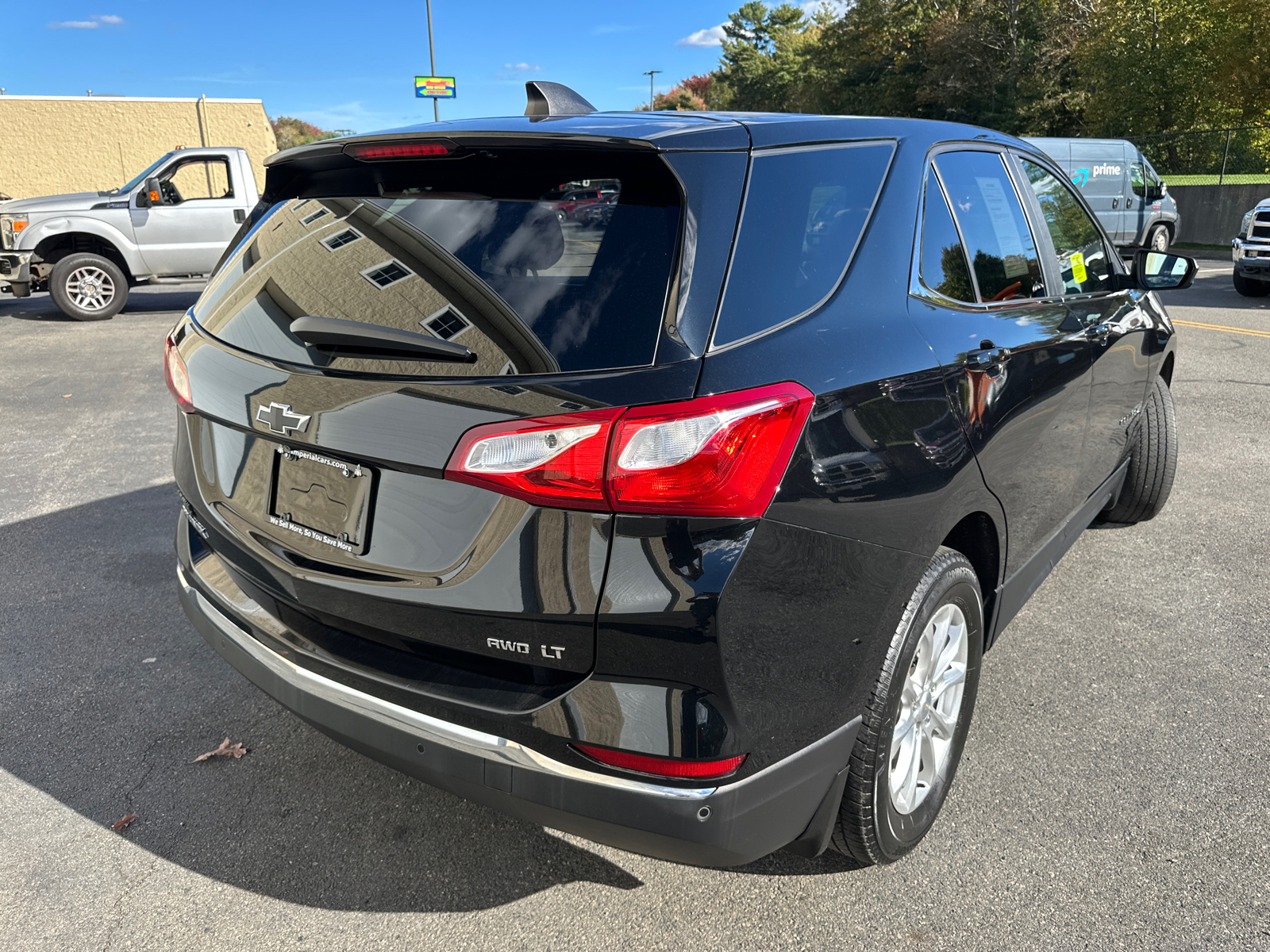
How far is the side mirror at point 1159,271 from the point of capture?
13.0 feet

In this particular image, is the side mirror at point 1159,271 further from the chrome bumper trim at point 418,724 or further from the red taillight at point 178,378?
the red taillight at point 178,378

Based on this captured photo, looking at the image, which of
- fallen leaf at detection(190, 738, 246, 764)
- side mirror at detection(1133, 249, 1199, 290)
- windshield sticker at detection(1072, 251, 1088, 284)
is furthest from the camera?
side mirror at detection(1133, 249, 1199, 290)

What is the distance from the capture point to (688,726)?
5.60 feet

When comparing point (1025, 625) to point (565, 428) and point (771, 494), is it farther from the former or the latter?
point (565, 428)

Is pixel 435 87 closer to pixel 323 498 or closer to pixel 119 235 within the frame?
pixel 119 235

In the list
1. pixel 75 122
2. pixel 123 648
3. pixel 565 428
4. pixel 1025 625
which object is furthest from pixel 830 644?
pixel 75 122

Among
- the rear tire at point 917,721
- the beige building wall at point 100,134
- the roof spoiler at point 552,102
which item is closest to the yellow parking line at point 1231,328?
the rear tire at point 917,721

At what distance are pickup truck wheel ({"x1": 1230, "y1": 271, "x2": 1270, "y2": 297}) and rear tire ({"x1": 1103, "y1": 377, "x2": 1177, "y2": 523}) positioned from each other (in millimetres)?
11212

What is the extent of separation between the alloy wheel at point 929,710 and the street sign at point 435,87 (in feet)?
96.6

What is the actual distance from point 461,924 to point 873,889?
993 mm

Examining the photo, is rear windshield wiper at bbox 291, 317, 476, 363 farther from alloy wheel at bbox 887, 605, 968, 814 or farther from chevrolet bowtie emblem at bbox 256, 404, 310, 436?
alloy wheel at bbox 887, 605, 968, 814

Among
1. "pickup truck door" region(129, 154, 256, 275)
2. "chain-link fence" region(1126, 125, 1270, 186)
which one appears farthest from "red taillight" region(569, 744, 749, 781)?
"chain-link fence" region(1126, 125, 1270, 186)

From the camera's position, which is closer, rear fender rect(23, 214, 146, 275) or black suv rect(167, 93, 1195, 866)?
black suv rect(167, 93, 1195, 866)

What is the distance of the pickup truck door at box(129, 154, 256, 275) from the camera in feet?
40.3
